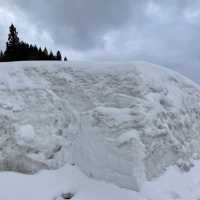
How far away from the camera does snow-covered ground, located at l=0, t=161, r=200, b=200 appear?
4277 millimetres

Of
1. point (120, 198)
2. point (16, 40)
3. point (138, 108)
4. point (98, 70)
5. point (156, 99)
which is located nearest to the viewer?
point (120, 198)

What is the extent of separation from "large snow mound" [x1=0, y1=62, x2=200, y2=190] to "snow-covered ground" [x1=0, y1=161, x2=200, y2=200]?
149 mm

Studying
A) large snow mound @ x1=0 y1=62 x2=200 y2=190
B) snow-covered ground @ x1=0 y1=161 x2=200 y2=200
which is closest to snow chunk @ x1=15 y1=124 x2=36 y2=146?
large snow mound @ x1=0 y1=62 x2=200 y2=190

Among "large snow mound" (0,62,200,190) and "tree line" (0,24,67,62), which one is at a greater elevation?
"tree line" (0,24,67,62)

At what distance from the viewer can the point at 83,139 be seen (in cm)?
525

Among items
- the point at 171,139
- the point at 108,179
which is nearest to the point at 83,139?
the point at 108,179

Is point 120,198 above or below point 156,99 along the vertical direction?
below

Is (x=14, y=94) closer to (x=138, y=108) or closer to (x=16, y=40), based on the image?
(x=138, y=108)

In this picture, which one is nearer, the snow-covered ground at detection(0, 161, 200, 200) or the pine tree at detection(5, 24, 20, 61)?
the snow-covered ground at detection(0, 161, 200, 200)

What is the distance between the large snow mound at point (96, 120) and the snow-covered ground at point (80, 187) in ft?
0.49

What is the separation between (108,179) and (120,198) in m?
0.48

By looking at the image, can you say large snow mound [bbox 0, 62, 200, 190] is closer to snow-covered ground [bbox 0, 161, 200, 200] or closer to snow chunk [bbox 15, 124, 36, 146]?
snow chunk [bbox 15, 124, 36, 146]

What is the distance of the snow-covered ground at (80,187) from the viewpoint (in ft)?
14.0

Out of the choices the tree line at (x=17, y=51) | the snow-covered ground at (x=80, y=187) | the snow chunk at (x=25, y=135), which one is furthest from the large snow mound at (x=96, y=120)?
the tree line at (x=17, y=51)
